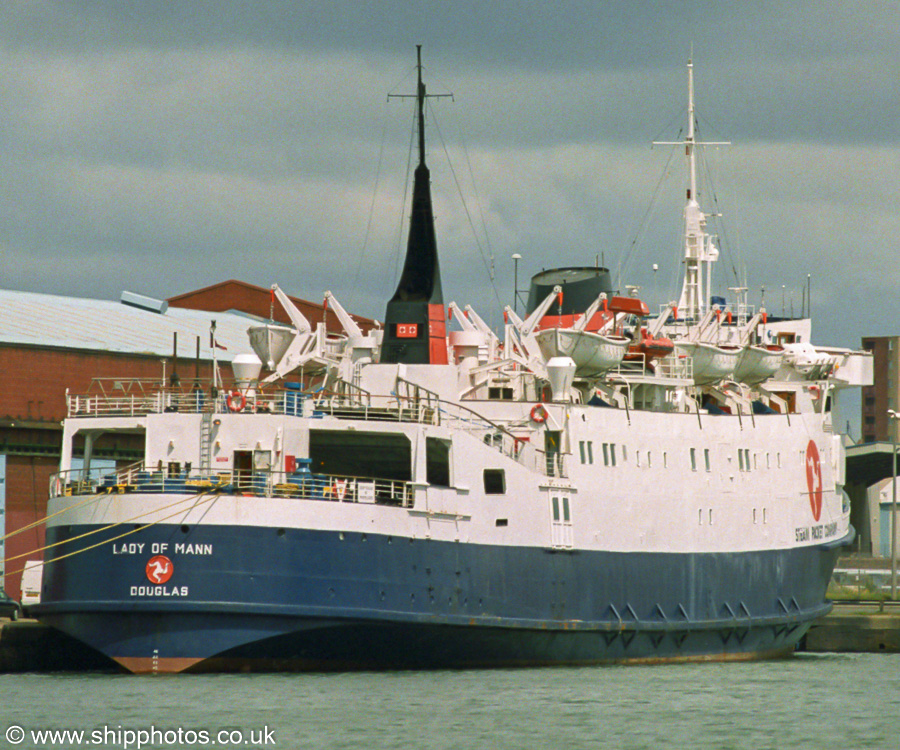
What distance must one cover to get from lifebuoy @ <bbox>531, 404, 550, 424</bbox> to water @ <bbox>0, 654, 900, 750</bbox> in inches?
242

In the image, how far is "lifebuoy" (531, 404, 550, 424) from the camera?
40.3 m

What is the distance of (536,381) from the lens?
141 ft

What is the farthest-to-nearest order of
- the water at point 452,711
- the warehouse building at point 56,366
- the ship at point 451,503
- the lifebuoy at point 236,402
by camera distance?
the warehouse building at point 56,366, the lifebuoy at point 236,402, the ship at point 451,503, the water at point 452,711

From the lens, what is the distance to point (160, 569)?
113 ft

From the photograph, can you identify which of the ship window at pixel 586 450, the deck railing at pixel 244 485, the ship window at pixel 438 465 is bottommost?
the deck railing at pixel 244 485

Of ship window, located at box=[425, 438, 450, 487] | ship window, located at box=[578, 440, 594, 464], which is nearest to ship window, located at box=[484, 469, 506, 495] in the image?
ship window, located at box=[425, 438, 450, 487]

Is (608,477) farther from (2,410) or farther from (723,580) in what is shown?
(2,410)

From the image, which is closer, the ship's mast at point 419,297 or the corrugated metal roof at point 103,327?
the ship's mast at point 419,297

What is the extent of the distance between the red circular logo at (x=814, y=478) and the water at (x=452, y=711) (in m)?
11.8

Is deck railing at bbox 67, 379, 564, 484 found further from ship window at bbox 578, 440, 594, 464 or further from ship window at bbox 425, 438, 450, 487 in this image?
ship window at bbox 578, 440, 594, 464

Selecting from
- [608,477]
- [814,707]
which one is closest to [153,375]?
[608,477]

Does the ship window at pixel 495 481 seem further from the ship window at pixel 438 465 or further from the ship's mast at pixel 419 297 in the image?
the ship's mast at pixel 419 297

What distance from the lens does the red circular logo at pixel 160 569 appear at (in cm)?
3425

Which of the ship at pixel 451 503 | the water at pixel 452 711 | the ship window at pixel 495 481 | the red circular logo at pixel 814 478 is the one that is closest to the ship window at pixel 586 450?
the ship at pixel 451 503
